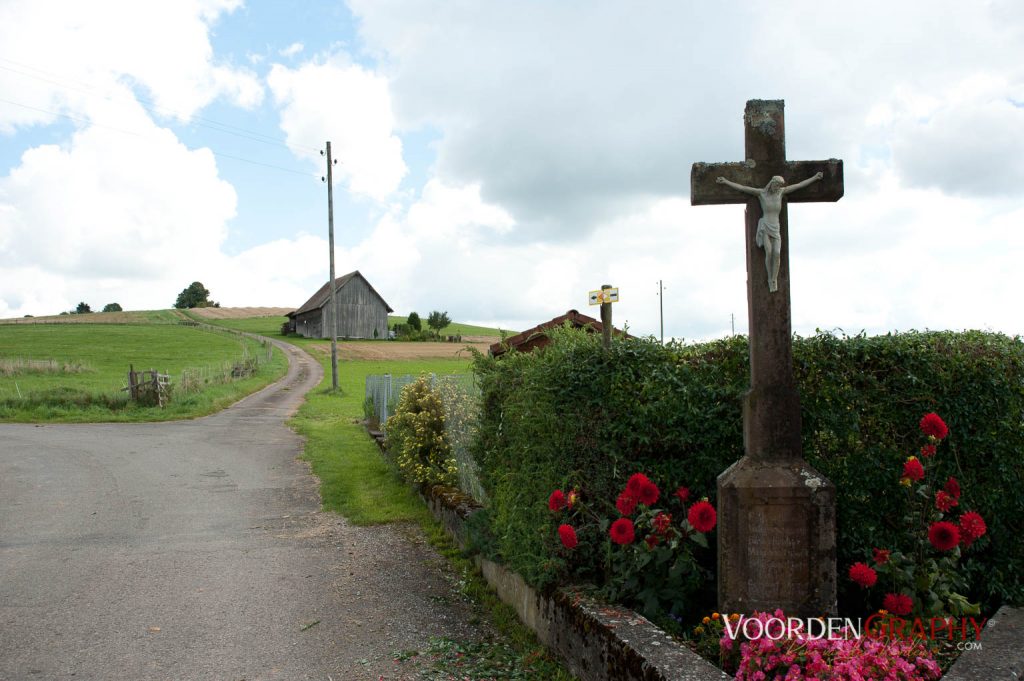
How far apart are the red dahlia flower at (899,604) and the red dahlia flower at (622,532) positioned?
1392 mm

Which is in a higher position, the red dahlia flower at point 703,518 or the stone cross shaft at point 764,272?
the stone cross shaft at point 764,272

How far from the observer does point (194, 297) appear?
122438mm

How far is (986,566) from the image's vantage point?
4832mm

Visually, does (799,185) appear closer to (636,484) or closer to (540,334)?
(636,484)

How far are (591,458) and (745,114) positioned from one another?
241 cm

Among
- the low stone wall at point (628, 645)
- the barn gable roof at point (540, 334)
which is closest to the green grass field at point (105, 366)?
the barn gable roof at point (540, 334)

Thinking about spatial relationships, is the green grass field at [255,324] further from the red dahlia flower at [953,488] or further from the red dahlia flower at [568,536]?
the red dahlia flower at [953,488]

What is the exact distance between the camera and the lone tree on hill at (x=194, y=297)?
399 ft

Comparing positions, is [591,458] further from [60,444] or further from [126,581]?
[60,444]

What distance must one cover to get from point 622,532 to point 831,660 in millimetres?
1202

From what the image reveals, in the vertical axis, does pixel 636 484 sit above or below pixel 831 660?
above

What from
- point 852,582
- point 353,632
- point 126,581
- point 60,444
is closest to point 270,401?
point 60,444

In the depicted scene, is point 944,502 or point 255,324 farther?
point 255,324

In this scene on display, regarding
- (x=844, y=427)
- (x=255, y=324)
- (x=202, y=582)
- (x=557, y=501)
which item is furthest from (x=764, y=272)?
(x=255, y=324)
